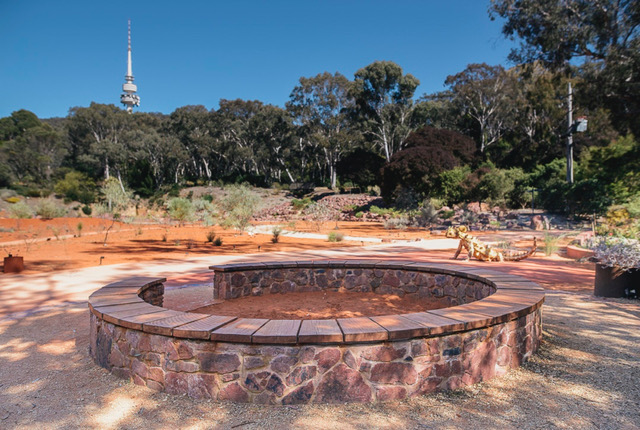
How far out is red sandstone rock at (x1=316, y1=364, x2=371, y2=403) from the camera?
270 centimetres

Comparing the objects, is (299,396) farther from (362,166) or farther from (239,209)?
(362,166)

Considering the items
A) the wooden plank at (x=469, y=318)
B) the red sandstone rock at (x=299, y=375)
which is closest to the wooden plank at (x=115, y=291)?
the red sandstone rock at (x=299, y=375)

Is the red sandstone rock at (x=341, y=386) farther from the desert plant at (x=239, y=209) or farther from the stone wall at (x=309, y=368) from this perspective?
the desert plant at (x=239, y=209)

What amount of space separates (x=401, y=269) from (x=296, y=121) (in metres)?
38.9

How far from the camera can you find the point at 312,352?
267cm

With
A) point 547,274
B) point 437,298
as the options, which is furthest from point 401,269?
point 547,274

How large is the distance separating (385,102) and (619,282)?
3515 cm

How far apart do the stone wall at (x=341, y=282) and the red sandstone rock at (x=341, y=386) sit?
3.28 metres

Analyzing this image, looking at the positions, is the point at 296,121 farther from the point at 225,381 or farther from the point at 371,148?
the point at 225,381

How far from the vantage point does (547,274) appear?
26.5 ft

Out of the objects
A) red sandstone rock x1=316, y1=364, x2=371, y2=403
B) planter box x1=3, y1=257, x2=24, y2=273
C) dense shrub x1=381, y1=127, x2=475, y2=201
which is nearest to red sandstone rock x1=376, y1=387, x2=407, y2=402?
red sandstone rock x1=316, y1=364, x2=371, y2=403

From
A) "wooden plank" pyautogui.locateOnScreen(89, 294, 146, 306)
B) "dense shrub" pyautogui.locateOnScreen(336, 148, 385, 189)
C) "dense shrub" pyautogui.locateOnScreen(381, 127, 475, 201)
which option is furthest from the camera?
"dense shrub" pyautogui.locateOnScreen(336, 148, 385, 189)

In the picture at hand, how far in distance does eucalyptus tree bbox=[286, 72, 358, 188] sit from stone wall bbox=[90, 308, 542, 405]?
→ 37.7 metres

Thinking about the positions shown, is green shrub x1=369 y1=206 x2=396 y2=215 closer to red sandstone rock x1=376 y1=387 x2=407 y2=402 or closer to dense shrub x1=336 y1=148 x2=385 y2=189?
dense shrub x1=336 y1=148 x2=385 y2=189
